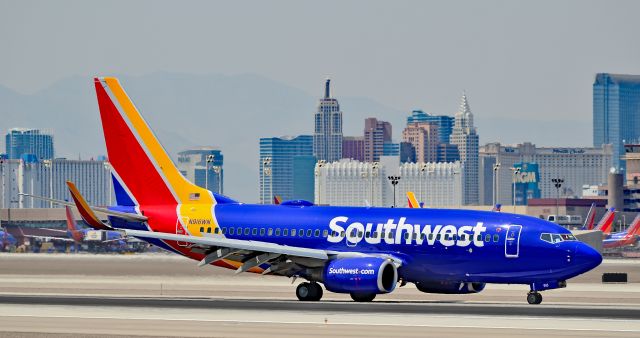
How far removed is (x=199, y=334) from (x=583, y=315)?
52.3 ft

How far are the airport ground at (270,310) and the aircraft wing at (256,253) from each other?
1645 millimetres

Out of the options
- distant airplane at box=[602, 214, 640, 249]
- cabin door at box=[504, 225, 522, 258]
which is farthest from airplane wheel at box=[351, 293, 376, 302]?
distant airplane at box=[602, 214, 640, 249]

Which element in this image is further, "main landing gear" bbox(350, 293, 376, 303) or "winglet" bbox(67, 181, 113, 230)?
"winglet" bbox(67, 181, 113, 230)

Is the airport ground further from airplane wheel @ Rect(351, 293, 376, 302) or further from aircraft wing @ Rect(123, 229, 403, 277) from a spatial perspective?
aircraft wing @ Rect(123, 229, 403, 277)

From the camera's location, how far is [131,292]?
74.3m

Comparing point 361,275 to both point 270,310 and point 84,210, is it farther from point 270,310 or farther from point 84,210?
point 84,210

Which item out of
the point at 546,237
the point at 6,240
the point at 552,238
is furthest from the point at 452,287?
the point at 6,240

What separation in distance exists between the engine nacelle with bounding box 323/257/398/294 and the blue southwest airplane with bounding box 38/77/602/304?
0.14 feet

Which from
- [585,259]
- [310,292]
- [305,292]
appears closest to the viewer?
[585,259]

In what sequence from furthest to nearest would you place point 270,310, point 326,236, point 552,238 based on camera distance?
point 326,236 → point 552,238 → point 270,310

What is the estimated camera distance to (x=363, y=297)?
214ft

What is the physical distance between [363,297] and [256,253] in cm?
528

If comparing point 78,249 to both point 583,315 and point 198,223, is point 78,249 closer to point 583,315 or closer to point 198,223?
point 198,223

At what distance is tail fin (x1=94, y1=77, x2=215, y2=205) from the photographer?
72.6m
